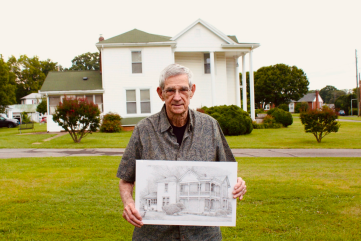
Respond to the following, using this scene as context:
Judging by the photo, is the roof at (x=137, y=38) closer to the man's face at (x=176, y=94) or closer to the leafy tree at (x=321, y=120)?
the leafy tree at (x=321, y=120)

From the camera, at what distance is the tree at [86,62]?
290 feet

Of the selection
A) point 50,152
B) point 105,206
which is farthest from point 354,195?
point 50,152

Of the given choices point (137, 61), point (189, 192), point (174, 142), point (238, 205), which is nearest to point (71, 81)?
point (137, 61)

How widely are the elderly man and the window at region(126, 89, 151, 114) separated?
916 inches

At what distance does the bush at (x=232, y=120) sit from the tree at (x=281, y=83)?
1769 inches

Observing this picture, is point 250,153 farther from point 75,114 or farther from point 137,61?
point 137,61

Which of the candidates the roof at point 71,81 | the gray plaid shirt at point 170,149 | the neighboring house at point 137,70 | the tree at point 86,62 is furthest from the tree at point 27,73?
the gray plaid shirt at point 170,149

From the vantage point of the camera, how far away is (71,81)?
27.4 m

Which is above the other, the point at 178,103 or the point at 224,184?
the point at 178,103

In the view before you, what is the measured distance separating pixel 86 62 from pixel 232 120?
7625 centimetres

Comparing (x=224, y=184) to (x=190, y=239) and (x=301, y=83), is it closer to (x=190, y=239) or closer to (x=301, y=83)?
(x=190, y=239)

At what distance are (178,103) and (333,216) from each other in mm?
4127

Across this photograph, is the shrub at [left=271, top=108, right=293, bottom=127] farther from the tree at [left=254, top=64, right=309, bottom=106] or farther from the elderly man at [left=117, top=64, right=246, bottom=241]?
the tree at [left=254, top=64, right=309, bottom=106]

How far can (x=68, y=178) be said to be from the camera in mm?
8180
